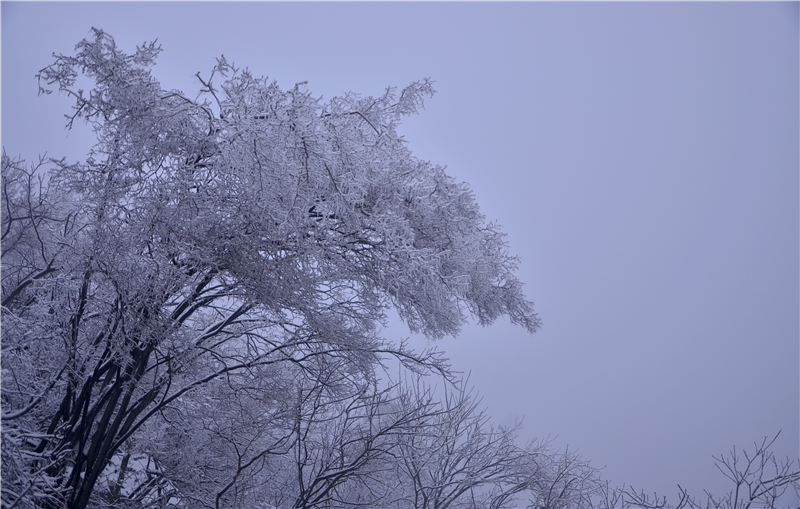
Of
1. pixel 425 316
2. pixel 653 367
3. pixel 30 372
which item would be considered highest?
pixel 653 367

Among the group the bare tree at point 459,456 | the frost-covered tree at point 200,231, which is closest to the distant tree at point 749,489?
the bare tree at point 459,456

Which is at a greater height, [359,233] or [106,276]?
[359,233]

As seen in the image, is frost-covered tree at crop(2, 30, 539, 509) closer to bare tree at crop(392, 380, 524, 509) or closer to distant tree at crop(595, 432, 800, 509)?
bare tree at crop(392, 380, 524, 509)

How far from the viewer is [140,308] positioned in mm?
4020

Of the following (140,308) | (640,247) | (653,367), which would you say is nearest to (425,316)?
(140,308)

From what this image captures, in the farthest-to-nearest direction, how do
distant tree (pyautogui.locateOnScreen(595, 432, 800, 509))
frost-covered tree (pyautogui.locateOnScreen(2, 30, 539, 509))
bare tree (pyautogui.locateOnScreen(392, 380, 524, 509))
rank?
bare tree (pyautogui.locateOnScreen(392, 380, 524, 509)) < frost-covered tree (pyautogui.locateOnScreen(2, 30, 539, 509)) < distant tree (pyautogui.locateOnScreen(595, 432, 800, 509))

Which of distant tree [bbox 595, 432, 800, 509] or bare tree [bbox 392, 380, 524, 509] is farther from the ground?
bare tree [bbox 392, 380, 524, 509]

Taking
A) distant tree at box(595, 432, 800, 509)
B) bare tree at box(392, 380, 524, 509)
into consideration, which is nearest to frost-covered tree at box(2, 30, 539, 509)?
bare tree at box(392, 380, 524, 509)

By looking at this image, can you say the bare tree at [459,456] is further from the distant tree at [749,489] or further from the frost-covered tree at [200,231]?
the distant tree at [749,489]

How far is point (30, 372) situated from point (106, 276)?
0.86 metres

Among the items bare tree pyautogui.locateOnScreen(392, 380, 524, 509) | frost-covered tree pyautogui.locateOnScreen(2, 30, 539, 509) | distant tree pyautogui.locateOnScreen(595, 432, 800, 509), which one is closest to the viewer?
distant tree pyautogui.locateOnScreen(595, 432, 800, 509)

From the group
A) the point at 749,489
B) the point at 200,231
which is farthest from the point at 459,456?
the point at 200,231

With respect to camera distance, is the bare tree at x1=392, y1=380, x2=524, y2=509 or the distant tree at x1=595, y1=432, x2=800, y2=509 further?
the bare tree at x1=392, y1=380, x2=524, y2=509

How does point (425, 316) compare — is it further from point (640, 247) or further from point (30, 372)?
point (640, 247)
